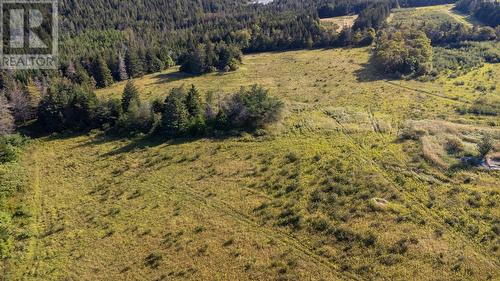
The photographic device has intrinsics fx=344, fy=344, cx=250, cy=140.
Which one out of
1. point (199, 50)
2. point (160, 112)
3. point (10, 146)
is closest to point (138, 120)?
point (160, 112)

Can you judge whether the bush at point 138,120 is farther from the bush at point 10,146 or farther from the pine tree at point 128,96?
the bush at point 10,146

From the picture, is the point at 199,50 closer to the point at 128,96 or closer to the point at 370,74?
the point at 128,96

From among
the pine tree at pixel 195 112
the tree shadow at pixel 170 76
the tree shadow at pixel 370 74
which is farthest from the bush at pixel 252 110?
the tree shadow at pixel 170 76

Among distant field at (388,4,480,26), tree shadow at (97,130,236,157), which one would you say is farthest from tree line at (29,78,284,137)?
distant field at (388,4,480,26)

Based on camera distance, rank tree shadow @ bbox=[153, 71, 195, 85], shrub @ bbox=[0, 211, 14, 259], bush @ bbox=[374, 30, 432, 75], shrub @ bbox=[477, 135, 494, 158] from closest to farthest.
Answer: shrub @ bbox=[0, 211, 14, 259], shrub @ bbox=[477, 135, 494, 158], bush @ bbox=[374, 30, 432, 75], tree shadow @ bbox=[153, 71, 195, 85]

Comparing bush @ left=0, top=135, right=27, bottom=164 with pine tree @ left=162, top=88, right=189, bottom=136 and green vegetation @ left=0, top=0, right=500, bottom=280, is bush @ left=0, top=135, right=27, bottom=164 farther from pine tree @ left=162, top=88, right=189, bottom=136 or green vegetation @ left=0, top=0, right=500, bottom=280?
pine tree @ left=162, top=88, right=189, bottom=136

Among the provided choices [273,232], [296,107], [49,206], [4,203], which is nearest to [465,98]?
[296,107]

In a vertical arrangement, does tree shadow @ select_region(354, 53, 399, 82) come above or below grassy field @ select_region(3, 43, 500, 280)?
above
